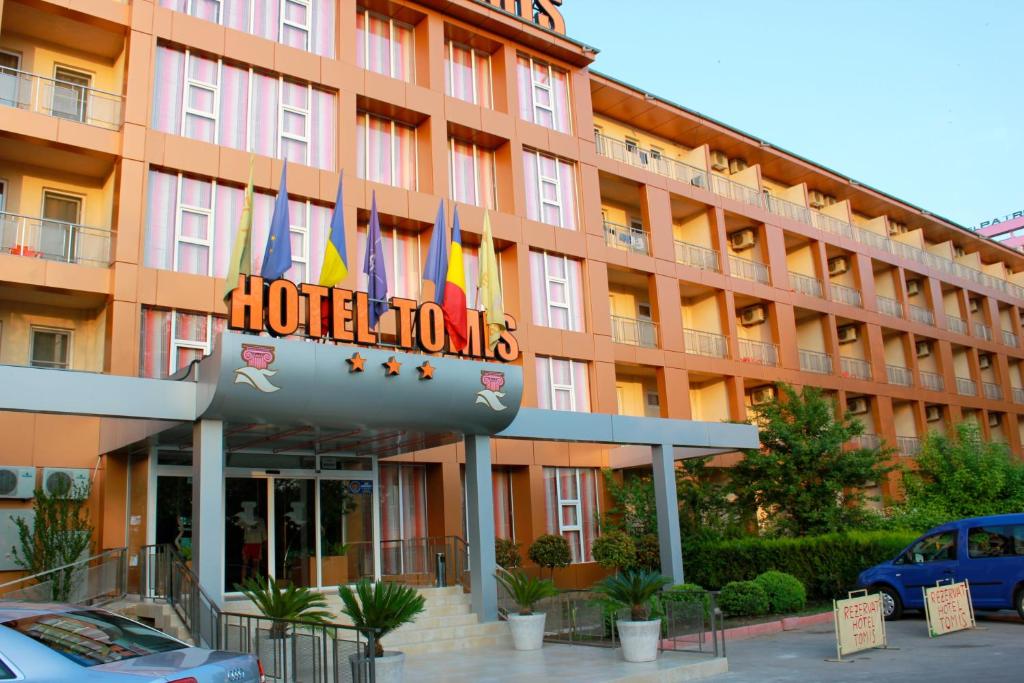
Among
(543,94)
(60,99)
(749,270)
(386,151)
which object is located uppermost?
(543,94)

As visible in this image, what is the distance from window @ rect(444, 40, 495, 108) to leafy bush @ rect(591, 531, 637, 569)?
509 inches

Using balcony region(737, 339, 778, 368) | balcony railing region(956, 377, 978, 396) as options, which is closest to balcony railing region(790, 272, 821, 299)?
balcony region(737, 339, 778, 368)

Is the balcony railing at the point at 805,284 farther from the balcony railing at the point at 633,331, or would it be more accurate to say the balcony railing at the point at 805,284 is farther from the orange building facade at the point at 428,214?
the balcony railing at the point at 633,331

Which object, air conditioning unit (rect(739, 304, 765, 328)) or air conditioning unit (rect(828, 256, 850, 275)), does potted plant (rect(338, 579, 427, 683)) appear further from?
air conditioning unit (rect(828, 256, 850, 275))

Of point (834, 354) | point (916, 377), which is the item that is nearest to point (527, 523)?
point (834, 354)

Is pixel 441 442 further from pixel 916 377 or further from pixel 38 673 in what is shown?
pixel 916 377

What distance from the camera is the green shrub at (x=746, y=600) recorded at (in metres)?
19.0

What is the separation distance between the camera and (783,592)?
19.4m

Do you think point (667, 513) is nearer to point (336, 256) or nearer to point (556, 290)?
point (556, 290)

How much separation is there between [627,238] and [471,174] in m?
7.12

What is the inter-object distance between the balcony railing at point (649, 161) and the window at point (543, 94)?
244 cm

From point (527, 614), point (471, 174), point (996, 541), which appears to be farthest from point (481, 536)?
point (471, 174)

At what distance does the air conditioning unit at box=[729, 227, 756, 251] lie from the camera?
116ft

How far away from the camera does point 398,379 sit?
15.2m
